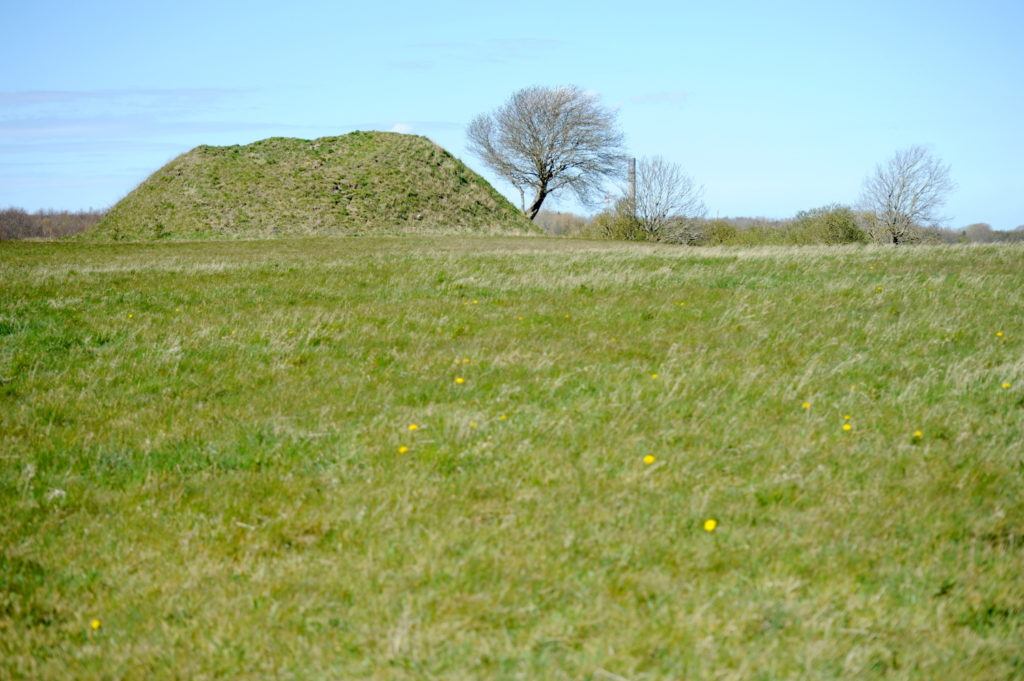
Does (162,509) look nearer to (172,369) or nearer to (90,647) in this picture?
(90,647)

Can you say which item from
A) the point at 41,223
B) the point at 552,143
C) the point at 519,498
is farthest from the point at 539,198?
the point at 519,498

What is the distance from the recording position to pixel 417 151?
51531mm

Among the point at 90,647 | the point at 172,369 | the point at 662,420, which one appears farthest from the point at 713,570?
the point at 172,369

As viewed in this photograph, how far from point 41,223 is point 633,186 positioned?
52149 mm

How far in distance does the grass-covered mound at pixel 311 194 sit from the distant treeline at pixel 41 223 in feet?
71.6

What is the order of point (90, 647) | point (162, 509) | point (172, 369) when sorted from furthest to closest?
1. point (172, 369)
2. point (162, 509)
3. point (90, 647)

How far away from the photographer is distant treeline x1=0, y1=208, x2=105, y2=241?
213 feet

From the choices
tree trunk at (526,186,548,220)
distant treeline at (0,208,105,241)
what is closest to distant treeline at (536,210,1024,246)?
tree trunk at (526,186,548,220)

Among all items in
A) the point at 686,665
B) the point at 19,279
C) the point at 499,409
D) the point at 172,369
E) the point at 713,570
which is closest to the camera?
the point at 686,665

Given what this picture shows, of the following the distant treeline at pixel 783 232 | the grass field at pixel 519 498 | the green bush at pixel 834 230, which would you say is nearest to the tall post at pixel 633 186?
the distant treeline at pixel 783 232

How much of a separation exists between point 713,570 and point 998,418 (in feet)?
12.3

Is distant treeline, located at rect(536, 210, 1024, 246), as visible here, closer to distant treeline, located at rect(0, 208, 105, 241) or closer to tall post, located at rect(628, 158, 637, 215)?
tall post, located at rect(628, 158, 637, 215)

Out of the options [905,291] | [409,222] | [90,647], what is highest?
[409,222]

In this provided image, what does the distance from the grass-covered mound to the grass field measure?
107 feet
